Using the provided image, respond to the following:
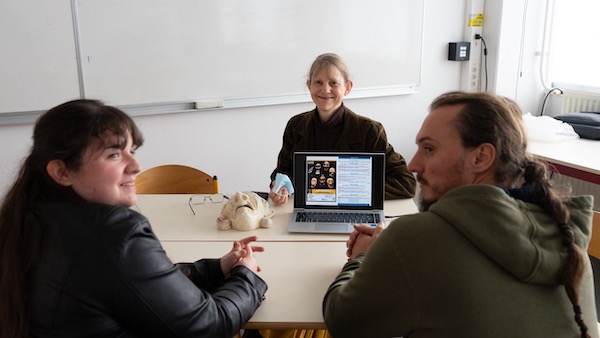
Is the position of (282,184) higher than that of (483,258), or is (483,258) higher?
(483,258)

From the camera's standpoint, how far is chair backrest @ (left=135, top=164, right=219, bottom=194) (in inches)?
106

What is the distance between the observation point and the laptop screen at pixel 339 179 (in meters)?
2.08

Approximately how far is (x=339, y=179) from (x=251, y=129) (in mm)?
1622

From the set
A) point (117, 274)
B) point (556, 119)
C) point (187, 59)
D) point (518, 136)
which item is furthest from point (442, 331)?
point (556, 119)

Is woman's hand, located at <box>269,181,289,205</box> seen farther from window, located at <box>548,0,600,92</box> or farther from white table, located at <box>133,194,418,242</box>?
window, located at <box>548,0,600,92</box>

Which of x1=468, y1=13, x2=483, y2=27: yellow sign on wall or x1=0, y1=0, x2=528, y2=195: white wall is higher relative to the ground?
x1=468, y1=13, x2=483, y2=27: yellow sign on wall

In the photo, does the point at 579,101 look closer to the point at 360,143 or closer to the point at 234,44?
the point at 360,143

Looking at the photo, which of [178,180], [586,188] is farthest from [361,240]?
[586,188]

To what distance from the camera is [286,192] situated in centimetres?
229

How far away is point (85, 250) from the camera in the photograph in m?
1.11

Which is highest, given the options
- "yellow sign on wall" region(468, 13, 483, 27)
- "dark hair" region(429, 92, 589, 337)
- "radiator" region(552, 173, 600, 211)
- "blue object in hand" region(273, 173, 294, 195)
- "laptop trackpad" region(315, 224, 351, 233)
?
"yellow sign on wall" region(468, 13, 483, 27)

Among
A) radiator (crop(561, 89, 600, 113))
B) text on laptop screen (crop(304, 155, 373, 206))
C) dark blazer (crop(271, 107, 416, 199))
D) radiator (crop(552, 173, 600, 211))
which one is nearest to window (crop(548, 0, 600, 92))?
radiator (crop(561, 89, 600, 113))

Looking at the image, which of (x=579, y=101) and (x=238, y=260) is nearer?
(x=238, y=260)

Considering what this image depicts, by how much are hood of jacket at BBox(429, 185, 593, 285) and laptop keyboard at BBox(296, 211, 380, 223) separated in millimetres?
945
